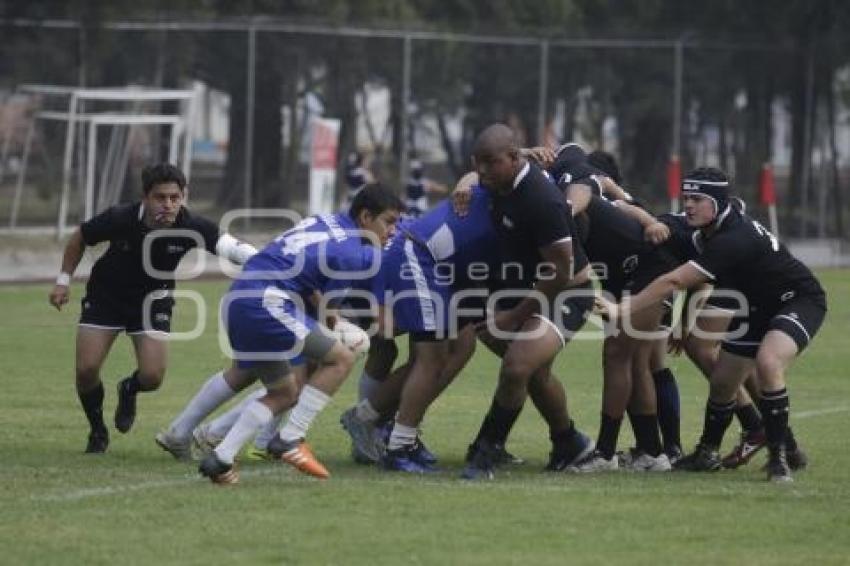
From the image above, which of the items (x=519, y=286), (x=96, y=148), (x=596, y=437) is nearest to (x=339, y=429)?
(x=596, y=437)

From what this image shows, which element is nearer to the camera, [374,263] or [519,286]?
[374,263]

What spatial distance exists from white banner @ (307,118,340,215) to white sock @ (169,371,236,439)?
60.5ft

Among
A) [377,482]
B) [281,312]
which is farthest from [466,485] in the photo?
[281,312]

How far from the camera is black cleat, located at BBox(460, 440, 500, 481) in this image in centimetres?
1084

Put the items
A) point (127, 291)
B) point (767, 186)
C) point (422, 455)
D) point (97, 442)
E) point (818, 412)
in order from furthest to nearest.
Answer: point (767, 186)
point (818, 412)
point (127, 291)
point (97, 442)
point (422, 455)

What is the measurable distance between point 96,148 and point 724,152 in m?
11.4

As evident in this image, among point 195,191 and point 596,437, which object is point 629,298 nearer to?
point 596,437

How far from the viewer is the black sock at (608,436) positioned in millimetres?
11477

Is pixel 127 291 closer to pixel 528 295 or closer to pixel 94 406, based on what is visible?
pixel 94 406

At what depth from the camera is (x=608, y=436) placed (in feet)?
37.8

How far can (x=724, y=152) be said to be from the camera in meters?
34.9

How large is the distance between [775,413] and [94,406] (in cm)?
406

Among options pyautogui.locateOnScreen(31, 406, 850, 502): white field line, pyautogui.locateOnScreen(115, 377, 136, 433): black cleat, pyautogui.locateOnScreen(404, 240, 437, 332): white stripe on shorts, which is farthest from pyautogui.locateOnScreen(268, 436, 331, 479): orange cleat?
pyautogui.locateOnScreen(115, 377, 136, 433): black cleat

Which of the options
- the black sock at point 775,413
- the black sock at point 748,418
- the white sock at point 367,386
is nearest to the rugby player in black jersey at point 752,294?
the black sock at point 775,413
